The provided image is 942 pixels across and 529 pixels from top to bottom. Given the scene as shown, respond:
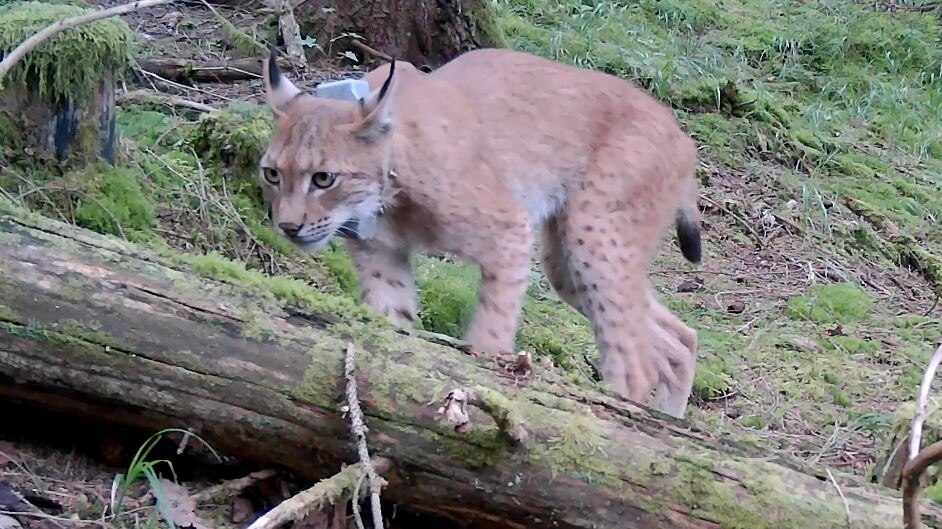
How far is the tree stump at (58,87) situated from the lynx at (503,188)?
26.2 inches

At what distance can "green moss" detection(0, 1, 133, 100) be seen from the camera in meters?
4.31

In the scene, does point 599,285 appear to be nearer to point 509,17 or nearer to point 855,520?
point 855,520

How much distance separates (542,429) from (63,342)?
48.1 inches

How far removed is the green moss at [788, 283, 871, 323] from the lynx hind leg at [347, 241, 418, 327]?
3435 mm

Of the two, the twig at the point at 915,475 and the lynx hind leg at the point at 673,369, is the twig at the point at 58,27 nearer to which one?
the twig at the point at 915,475

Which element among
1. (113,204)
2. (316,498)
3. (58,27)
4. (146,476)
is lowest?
(113,204)

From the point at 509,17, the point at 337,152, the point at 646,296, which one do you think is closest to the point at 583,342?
the point at 646,296

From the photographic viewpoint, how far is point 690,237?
5.85 meters

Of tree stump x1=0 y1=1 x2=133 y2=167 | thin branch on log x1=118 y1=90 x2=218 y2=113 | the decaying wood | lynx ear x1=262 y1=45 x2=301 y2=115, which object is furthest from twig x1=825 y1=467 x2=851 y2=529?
the decaying wood

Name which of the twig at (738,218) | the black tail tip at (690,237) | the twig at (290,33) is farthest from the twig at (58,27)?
the twig at (738,218)

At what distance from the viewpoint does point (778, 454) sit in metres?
3.06

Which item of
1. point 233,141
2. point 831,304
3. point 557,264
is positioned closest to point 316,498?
point 557,264

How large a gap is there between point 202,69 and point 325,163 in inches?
144

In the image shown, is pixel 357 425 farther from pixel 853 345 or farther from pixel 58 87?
pixel 853 345
